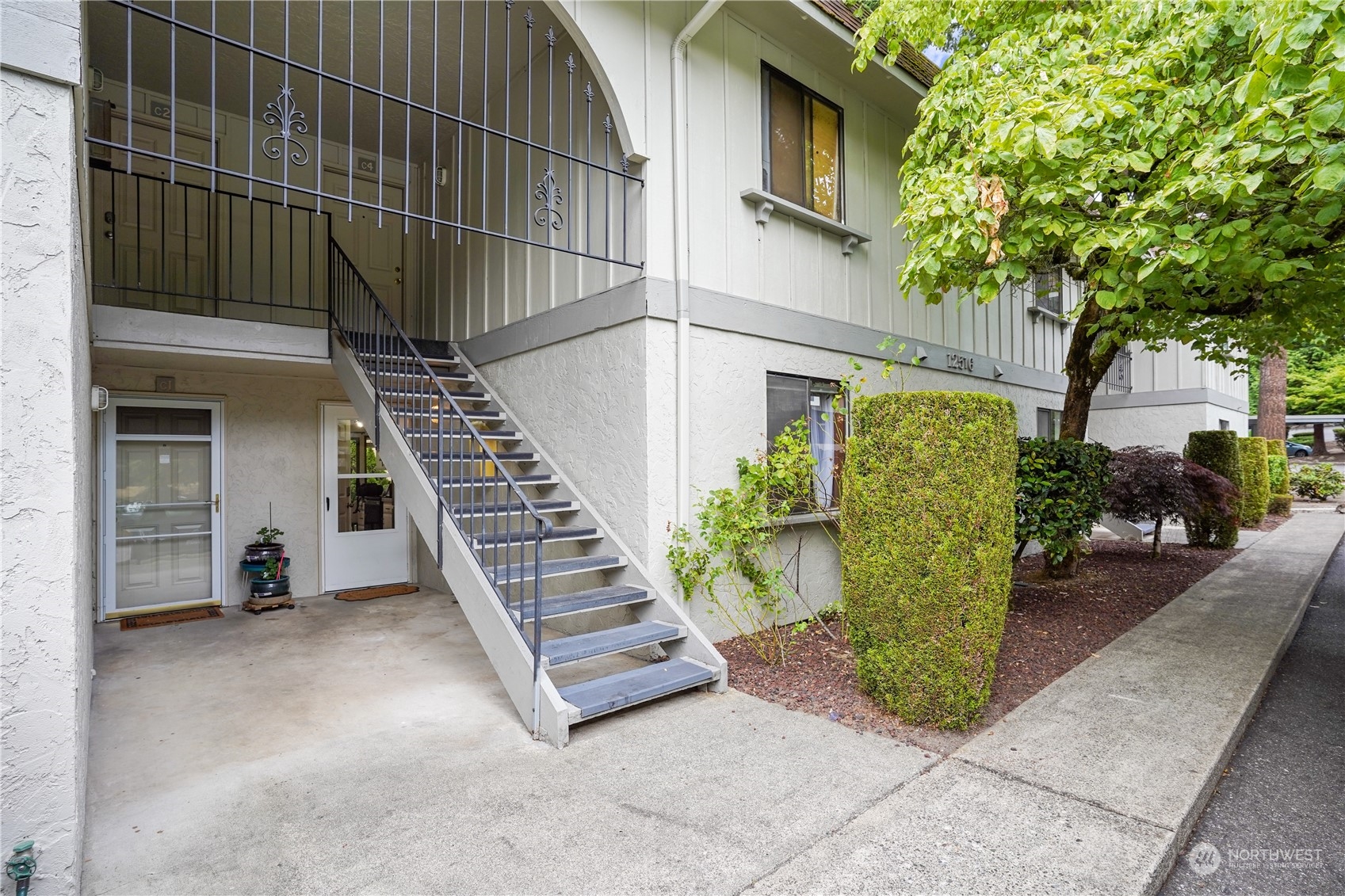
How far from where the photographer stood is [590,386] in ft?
16.7

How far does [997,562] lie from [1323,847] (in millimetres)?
1527

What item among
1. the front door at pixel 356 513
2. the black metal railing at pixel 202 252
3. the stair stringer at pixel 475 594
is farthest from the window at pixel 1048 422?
the black metal railing at pixel 202 252

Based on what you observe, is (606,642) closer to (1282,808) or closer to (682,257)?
(682,257)

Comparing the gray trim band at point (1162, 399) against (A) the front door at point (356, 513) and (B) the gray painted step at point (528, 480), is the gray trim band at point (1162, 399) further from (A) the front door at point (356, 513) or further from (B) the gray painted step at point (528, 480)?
(A) the front door at point (356, 513)

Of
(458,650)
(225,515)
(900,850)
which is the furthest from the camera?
(225,515)

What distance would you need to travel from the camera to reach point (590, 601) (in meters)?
4.19

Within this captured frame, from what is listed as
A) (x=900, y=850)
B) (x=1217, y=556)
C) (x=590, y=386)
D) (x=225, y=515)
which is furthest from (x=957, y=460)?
(x=1217, y=556)

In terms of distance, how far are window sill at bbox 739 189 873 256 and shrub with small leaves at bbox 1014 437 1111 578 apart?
241cm

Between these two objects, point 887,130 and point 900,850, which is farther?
point 887,130

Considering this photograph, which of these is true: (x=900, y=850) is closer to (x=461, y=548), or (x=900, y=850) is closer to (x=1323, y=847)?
(x=1323, y=847)

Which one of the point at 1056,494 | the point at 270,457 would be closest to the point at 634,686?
the point at 1056,494

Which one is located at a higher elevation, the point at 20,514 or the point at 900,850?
the point at 20,514

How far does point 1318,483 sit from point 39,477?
22.8 m

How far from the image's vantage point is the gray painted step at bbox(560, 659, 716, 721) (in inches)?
139
